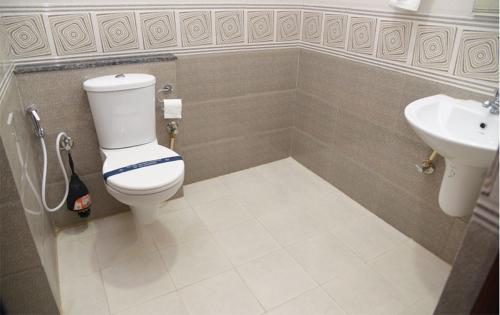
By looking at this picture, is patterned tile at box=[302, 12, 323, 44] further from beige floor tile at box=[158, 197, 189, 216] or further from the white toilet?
beige floor tile at box=[158, 197, 189, 216]

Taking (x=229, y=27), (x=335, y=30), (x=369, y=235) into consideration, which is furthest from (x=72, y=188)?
(x=335, y=30)

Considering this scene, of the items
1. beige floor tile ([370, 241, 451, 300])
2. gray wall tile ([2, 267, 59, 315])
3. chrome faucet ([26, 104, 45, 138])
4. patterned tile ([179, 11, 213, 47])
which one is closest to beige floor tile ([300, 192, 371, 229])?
beige floor tile ([370, 241, 451, 300])

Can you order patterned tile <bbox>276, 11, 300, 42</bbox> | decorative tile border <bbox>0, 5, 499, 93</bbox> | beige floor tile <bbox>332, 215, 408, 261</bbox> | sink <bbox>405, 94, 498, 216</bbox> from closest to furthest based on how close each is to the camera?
sink <bbox>405, 94, 498, 216</bbox>
decorative tile border <bbox>0, 5, 499, 93</bbox>
beige floor tile <bbox>332, 215, 408, 261</bbox>
patterned tile <bbox>276, 11, 300, 42</bbox>

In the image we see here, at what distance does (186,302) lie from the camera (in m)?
1.49

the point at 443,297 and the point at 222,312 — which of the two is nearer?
the point at 443,297

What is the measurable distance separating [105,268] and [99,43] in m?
1.15

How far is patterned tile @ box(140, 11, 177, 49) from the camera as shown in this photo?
71.8 inches

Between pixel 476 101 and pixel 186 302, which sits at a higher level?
pixel 476 101

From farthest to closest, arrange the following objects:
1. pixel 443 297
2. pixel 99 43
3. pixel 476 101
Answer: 1. pixel 99 43
2. pixel 476 101
3. pixel 443 297

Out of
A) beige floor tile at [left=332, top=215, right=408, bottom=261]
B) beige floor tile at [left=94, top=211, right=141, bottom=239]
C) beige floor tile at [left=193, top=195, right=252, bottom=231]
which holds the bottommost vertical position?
beige floor tile at [left=332, top=215, right=408, bottom=261]

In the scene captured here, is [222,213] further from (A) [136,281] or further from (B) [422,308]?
(B) [422,308]

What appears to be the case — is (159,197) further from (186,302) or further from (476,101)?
(476,101)

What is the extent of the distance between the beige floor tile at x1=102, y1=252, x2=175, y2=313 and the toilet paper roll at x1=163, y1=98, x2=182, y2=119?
0.77 meters

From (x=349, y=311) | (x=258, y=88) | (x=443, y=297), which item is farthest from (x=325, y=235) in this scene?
(x=258, y=88)
